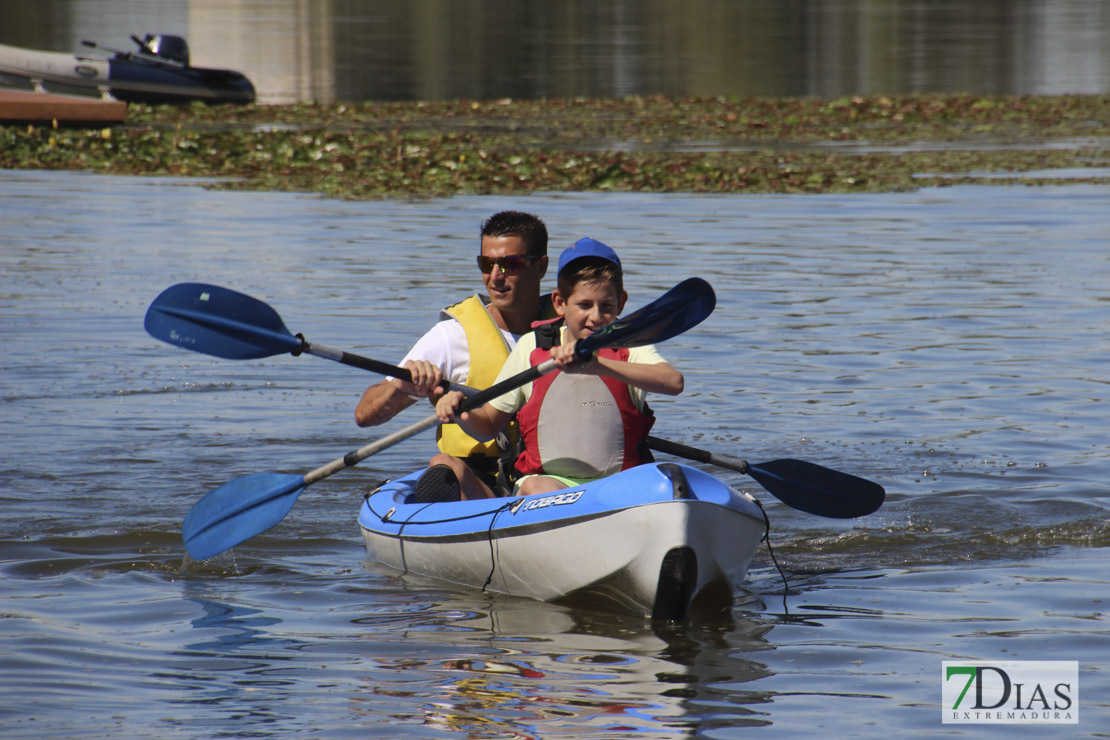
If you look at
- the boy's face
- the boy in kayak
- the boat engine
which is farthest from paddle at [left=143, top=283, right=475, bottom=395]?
the boat engine

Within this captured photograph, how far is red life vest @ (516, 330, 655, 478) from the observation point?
16.3ft

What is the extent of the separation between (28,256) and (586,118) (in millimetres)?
11775

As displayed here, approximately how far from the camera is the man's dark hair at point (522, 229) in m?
5.23

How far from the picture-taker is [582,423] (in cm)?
499

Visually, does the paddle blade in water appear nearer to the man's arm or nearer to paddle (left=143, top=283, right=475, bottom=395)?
the man's arm

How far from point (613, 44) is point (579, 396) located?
1524 inches

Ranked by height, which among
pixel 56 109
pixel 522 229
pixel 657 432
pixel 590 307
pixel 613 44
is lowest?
pixel 657 432

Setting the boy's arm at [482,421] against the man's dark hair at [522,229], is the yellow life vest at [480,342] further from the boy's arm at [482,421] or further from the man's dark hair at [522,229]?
the man's dark hair at [522,229]

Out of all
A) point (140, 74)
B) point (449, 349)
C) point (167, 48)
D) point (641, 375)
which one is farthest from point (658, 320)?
point (167, 48)

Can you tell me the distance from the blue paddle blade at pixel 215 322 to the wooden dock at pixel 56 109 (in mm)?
16642

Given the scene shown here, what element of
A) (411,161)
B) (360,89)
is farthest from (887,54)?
(411,161)

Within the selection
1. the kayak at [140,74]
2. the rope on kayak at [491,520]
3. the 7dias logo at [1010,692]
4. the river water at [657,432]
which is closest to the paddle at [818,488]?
the river water at [657,432]

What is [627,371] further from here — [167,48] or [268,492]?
[167,48]

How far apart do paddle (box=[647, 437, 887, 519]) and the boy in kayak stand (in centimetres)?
66
